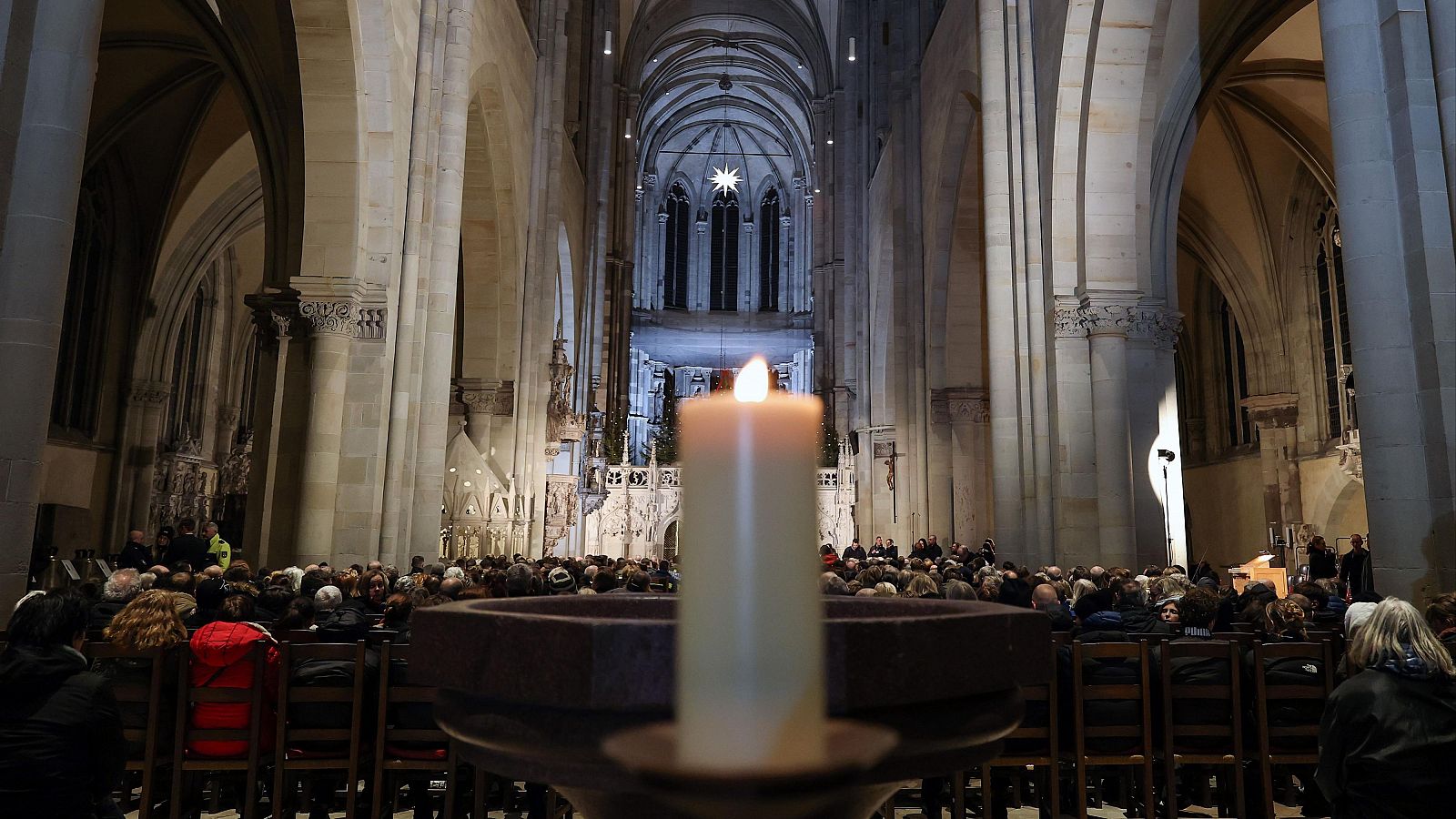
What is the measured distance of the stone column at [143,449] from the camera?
1881 cm

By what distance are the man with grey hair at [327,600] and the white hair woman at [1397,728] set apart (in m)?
4.95

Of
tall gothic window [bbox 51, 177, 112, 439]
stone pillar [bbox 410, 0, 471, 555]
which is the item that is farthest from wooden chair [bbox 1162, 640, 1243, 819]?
tall gothic window [bbox 51, 177, 112, 439]

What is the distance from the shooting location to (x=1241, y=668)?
4.27 metres

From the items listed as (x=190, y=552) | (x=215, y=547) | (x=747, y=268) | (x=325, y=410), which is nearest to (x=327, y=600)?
(x=325, y=410)

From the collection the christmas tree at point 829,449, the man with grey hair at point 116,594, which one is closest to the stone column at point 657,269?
the christmas tree at point 829,449

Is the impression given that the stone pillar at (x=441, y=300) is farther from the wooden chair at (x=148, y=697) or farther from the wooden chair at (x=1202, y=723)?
the wooden chair at (x=1202, y=723)

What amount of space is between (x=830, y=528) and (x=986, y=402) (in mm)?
8279

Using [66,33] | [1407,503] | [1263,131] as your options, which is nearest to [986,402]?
[1263,131]

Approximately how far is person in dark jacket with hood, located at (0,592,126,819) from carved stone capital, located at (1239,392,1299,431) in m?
20.2

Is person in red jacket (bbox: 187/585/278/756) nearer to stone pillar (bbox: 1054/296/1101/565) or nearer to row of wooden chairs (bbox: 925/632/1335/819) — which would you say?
row of wooden chairs (bbox: 925/632/1335/819)

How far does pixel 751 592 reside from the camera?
2.47 ft

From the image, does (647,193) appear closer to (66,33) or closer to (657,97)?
(657,97)

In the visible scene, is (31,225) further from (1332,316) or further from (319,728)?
(1332,316)

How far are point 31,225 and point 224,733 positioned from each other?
2.66 meters
